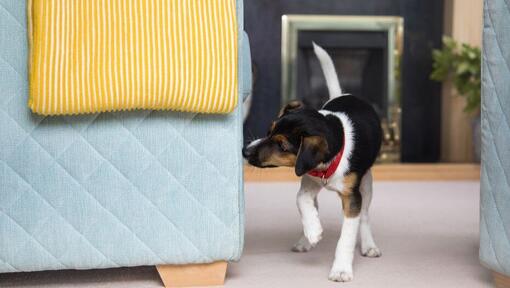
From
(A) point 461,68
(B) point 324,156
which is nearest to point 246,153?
(B) point 324,156

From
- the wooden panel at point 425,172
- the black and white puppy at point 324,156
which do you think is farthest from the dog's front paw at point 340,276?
the wooden panel at point 425,172

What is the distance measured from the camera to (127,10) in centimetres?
149

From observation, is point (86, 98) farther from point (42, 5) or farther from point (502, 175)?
point (502, 175)

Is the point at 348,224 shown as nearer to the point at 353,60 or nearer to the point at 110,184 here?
the point at 110,184

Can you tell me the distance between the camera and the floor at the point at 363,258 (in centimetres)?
168

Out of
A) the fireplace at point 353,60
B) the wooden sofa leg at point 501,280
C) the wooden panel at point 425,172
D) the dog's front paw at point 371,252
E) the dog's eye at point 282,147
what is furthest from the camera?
the fireplace at point 353,60

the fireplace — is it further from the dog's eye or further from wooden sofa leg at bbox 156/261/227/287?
wooden sofa leg at bbox 156/261/227/287

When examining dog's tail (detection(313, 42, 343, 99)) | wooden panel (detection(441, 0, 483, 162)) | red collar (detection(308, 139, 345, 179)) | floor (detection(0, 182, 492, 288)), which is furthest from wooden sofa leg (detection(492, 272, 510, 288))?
wooden panel (detection(441, 0, 483, 162))

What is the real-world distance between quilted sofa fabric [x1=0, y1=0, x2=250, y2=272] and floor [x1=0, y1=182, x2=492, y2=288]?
125 mm

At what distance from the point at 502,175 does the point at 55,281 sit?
1.08 m

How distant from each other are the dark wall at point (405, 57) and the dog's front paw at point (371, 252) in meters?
2.24

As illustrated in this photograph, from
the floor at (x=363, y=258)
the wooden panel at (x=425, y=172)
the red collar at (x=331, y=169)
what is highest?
the red collar at (x=331, y=169)

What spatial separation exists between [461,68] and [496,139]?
2.48 m

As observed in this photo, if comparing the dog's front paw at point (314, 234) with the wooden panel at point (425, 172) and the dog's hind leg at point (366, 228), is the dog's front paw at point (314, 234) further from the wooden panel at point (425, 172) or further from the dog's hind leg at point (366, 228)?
the wooden panel at point (425, 172)
